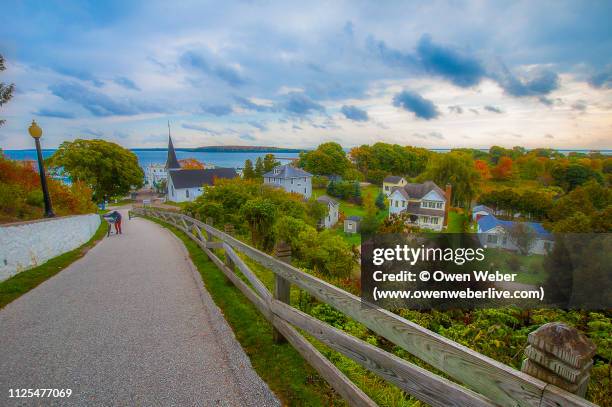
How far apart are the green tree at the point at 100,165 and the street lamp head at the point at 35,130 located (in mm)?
22964

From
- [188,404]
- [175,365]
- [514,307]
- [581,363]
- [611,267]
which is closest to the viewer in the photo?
[581,363]

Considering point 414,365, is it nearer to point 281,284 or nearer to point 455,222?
point 281,284

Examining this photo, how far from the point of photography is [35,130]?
10.8m

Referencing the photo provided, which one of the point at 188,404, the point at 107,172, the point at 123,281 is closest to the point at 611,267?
the point at 188,404

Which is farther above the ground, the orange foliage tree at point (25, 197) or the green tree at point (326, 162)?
the green tree at point (326, 162)

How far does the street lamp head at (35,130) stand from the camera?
1067 cm

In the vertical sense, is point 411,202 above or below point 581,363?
below

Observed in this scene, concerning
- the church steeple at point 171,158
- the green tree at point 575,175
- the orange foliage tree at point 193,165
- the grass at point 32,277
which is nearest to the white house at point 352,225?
the grass at point 32,277

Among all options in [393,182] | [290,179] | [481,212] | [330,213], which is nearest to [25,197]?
[330,213]

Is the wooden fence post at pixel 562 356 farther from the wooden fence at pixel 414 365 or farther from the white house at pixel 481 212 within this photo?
the white house at pixel 481 212

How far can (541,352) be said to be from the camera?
1246 millimetres

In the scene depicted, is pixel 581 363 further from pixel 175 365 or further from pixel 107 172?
pixel 107 172

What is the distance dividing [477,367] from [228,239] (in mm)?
4775

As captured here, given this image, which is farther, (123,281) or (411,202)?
(411,202)
